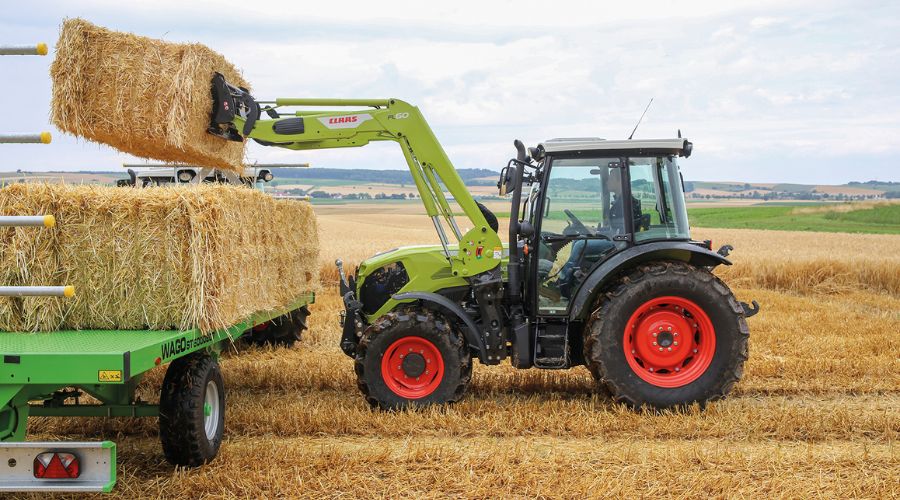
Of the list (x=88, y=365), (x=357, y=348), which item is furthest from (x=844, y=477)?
(x=88, y=365)

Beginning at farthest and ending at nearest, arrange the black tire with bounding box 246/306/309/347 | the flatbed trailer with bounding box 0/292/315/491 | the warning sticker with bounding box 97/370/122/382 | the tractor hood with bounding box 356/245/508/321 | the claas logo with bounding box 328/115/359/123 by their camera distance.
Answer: the black tire with bounding box 246/306/309/347 < the tractor hood with bounding box 356/245/508/321 < the claas logo with bounding box 328/115/359/123 < the warning sticker with bounding box 97/370/122/382 < the flatbed trailer with bounding box 0/292/315/491

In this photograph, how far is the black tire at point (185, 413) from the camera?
5094 mm

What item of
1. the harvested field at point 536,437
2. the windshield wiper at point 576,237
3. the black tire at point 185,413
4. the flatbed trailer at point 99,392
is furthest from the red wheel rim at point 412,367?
the black tire at point 185,413

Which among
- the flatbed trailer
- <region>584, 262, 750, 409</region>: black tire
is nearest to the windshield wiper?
<region>584, 262, 750, 409</region>: black tire

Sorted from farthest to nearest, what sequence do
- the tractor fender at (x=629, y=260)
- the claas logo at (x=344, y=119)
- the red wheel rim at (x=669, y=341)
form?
the claas logo at (x=344, y=119)
the red wheel rim at (x=669, y=341)
the tractor fender at (x=629, y=260)

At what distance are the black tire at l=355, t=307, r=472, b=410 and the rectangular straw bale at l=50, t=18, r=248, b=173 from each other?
7.18ft

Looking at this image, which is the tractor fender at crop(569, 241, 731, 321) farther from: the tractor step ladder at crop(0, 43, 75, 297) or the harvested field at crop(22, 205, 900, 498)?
the tractor step ladder at crop(0, 43, 75, 297)

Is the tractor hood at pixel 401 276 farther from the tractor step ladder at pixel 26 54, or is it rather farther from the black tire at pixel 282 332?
the tractor step ladder at pixel 26 54

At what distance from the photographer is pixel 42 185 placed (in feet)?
17.2

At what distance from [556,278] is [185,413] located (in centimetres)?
322

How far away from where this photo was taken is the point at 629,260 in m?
6.71

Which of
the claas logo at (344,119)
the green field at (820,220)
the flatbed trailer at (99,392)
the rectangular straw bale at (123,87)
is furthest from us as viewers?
the green field at (820,220)

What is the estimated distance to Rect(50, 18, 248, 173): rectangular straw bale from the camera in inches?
246

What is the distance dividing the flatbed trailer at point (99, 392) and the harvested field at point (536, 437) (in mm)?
353
